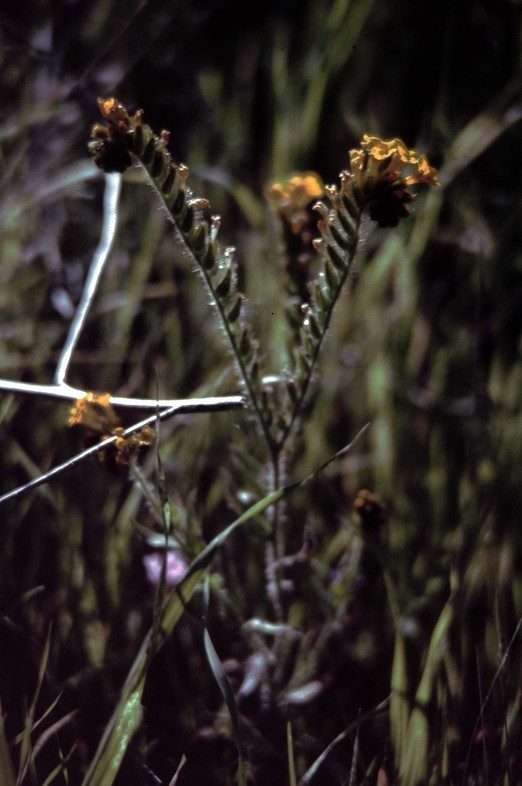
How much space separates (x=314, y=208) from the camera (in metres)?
0.83

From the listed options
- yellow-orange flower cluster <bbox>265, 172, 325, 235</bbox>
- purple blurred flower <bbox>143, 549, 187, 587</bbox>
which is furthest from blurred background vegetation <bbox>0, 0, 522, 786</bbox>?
yellow-orange flower cluster <bbox>265, 172, 325, 235</bbox>

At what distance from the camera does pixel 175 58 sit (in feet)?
5.88

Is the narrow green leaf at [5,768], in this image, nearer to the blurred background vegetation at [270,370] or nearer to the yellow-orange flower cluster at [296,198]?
the blurred background vegetation at [270,370]

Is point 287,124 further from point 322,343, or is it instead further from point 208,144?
point 322,343

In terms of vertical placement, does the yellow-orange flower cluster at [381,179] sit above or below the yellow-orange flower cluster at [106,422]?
above

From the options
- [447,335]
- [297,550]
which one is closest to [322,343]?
[297,550]

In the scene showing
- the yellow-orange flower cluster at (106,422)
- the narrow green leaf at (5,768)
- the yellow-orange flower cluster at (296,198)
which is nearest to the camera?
the narrow green leaf at (5,768)

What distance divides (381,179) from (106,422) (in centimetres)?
38

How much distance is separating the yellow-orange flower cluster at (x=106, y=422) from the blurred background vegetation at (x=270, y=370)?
2.7 inches

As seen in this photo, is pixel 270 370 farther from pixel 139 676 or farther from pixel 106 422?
pixel 139 676

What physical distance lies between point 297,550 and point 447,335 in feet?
1.96

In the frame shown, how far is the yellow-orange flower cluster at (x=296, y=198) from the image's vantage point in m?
0.98

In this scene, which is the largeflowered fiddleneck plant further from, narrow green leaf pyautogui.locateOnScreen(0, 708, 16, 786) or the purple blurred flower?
narrow green leaf pyautogui.locateOnScreen(0, 708, 16, 786)

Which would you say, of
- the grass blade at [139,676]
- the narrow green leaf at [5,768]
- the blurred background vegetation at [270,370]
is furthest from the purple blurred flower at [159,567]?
the narrow green leaf at [5,768]
